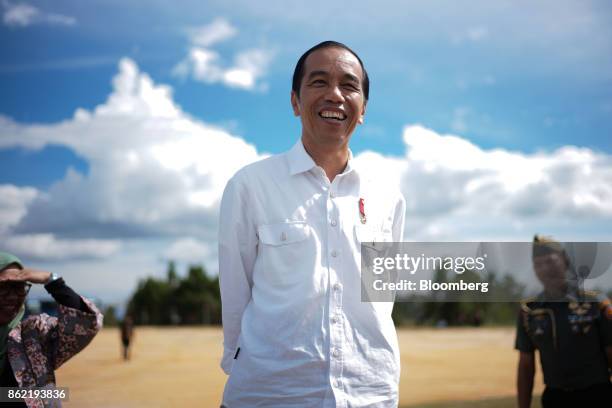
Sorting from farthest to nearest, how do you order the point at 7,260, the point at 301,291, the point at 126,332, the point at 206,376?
the point at 126,332 → the point at 206,376 → the point at 7,260 → the point at 301,291

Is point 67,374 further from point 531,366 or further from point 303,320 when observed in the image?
point 303,320

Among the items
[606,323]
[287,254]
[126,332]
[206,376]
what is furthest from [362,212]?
[126,332]

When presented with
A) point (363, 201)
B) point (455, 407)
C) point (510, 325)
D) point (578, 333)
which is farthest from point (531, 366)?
point (510, 325)

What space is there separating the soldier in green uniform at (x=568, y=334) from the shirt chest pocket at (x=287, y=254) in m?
2.82

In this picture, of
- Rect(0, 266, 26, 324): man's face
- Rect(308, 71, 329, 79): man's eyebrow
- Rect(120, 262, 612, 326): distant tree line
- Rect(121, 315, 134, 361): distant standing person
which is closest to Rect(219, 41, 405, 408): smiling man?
Rect(308, 71, 329, 79): man's eyebrow

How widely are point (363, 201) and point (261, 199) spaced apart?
18.9 inches

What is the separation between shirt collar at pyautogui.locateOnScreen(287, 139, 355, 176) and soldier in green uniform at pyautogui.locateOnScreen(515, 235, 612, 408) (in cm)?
256

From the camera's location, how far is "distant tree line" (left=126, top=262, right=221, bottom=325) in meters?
69.5

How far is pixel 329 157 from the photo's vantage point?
9.42 feet

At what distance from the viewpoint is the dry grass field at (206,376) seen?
14413 mm

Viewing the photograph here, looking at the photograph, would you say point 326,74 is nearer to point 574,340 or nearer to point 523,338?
point 574,340

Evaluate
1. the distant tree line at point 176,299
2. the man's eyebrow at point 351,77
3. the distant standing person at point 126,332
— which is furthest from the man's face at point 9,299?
the distant tree line at point 176,299

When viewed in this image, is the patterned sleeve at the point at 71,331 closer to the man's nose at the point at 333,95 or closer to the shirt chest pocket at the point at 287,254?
the shirt chest pocket at the point at 287,254

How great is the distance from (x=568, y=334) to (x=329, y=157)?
9.66 ft
